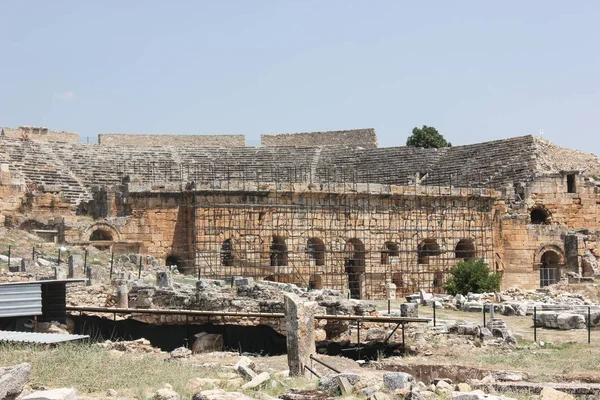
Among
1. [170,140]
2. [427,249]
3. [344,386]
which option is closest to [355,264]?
[427,249]

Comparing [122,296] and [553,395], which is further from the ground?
[122,296]

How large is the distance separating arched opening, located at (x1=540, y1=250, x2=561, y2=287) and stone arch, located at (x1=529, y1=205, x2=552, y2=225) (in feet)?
6.62

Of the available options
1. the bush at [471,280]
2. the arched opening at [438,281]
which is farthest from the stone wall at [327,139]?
the bush at [471,280]

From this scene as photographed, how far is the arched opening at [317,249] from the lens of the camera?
33.5 meters

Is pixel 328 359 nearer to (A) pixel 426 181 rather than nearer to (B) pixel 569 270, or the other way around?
(B) pixel 569 270

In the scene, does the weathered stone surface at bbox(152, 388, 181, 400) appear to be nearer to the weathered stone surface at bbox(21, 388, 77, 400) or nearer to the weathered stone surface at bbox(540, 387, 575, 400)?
the weathered stone surface at bbox(21, 388, 77, 400)

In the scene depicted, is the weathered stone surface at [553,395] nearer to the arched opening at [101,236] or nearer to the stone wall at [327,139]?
the arched opening at [101,236]

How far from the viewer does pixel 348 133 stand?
52.1 meters

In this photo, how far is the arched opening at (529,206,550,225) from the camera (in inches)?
1538

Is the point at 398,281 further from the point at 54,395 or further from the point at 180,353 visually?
the point at 54,395

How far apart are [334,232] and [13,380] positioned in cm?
2402

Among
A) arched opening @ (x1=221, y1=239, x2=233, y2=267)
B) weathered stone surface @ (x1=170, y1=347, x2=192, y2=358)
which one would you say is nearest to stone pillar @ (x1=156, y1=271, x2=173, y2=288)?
weathered stone surface @ (x1=170, y1=347, x2=192, y2=358)

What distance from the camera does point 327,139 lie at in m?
52.2

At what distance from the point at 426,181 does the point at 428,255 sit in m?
7.06
